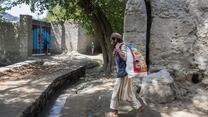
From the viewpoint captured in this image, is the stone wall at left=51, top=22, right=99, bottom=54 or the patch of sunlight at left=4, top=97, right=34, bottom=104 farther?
the stone wall at left=51, top=22, right=99, bottom=54

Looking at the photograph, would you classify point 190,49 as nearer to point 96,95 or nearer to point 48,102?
point 96,95

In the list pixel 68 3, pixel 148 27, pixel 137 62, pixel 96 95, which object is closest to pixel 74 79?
pixel 68 3

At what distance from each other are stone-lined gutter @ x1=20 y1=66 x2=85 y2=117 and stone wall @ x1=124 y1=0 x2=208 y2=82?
2.51 m

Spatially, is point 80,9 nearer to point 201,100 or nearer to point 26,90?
point 26,90

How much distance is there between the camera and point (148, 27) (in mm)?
8109

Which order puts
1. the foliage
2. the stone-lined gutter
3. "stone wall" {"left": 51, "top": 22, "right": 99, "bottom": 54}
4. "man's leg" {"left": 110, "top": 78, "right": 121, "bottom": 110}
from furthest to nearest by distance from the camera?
1. "stone wall" {"left": 51, "top": 22, "right": 99, "bottom": 54}
2. the foliage
3. the stone-lined gutter
4. "man's leg" {"left": 110, "top": 78, "right": 121, "bottom": 110}

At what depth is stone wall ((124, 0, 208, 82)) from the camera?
759 centimetres

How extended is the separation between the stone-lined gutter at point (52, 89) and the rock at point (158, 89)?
2283 millimetres

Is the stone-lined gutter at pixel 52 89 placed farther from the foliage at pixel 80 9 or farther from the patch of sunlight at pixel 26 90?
the foliage at pixel 80 9

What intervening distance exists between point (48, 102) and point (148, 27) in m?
3.42

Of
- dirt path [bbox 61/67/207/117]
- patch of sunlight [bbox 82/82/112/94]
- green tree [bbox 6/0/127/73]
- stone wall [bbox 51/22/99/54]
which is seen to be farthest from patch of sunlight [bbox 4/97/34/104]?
stone wall [bbox 51/22/99/54]

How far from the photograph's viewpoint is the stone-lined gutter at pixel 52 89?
24.6 ft

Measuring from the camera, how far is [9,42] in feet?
64.2

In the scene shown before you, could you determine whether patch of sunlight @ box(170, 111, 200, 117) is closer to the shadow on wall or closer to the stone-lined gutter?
the stone-lined gutter
